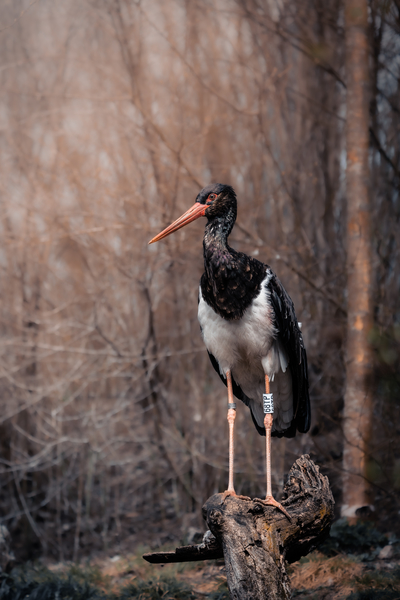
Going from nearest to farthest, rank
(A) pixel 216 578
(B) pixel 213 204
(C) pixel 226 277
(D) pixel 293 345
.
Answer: (C) pixel 226 277
(B) pixel 213 204
(D) pixel 293 345
(A) pixel 216 578

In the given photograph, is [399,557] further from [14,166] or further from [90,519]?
[14,166]

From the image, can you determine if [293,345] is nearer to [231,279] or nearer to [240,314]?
[240,314]

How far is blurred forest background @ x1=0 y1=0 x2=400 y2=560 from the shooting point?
6.43 metres

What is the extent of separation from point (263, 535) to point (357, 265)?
Result: 10.9ft

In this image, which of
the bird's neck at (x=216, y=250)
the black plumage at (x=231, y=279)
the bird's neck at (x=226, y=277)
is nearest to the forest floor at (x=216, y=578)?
the black plumage at (x=231, y=279)

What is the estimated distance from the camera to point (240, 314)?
11.2 ft

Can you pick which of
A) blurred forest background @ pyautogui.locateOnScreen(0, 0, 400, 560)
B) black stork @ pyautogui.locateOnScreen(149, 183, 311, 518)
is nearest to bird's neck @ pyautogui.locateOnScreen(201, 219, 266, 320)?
black stork @ pyautogui.locateOnScreen(149, 183, 311, 518)

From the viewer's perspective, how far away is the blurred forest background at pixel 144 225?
6.43 m

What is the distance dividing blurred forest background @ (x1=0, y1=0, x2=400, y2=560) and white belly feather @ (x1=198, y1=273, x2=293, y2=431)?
231cm

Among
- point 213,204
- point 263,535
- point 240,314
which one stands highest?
point 213,204

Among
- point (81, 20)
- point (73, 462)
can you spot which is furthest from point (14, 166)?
point (73, 462)

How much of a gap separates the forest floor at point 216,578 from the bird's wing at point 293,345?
1120 mm

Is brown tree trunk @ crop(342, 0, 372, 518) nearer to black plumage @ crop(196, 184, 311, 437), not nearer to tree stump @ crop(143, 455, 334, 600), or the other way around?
black plumage @ crop(196, 184, 311, 437)

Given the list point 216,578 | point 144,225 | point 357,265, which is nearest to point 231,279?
point 357,265
